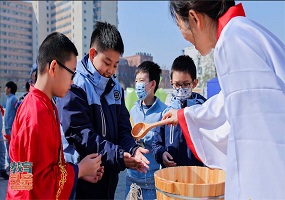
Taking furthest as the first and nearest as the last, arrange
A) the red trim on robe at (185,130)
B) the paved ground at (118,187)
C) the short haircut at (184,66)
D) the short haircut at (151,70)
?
the paved ground at (118,187), the short haircut at (151,70), the short haircut at (184,66), the red trim on robe at (185,130)

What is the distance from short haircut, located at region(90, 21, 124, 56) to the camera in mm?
1879

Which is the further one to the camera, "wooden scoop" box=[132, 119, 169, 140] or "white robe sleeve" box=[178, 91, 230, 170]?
"wooden scoop" box=[132, 119, 169, 140]

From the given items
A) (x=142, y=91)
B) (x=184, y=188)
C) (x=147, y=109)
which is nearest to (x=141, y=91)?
(x=142, y=91)

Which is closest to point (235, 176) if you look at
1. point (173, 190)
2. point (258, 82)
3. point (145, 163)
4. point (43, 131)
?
point (173, 190)

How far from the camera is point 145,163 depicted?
1.62 meters

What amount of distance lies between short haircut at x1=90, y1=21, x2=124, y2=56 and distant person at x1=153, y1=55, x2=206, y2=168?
32.7 inches

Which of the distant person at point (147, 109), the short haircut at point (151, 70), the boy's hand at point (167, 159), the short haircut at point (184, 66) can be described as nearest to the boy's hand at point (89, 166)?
the boy's hand at point (167, 159)

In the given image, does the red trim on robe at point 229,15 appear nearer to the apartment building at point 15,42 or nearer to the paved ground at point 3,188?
the paved ground at point 3,188

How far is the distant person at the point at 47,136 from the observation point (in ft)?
4.19

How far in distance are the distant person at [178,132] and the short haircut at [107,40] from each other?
0.83m

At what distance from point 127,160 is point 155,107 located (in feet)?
4.52

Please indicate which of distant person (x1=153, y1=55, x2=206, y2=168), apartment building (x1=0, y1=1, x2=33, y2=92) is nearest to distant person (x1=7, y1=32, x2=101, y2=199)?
distant person (x1=153, y1=55, x2=206, y2=168)

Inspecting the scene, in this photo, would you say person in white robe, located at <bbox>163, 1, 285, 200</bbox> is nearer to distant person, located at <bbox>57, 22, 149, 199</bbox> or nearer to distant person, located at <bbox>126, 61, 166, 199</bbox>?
distant person, located at <bbox>57, 22, 149, 199</bbox>

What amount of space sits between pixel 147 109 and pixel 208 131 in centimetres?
147
